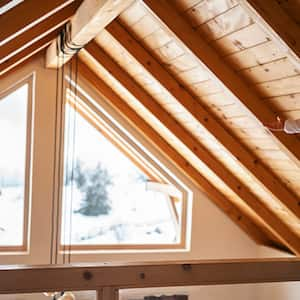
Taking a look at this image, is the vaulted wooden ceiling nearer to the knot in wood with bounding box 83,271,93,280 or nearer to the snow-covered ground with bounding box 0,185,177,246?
the snow-covered ground with bounding box 0,185,177,246

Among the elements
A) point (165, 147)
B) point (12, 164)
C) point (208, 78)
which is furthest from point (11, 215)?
point (208, 78)

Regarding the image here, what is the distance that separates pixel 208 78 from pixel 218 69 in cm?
30

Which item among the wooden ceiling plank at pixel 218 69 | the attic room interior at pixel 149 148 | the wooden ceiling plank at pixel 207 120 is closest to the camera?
the attic room interior at pixel 149 148

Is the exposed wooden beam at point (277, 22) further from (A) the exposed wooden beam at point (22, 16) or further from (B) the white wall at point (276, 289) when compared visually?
(B) the white wall at point (276, 289)

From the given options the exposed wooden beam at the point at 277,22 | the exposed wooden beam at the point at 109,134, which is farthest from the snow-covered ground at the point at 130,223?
the exposed wooden beam at the point at 277,22

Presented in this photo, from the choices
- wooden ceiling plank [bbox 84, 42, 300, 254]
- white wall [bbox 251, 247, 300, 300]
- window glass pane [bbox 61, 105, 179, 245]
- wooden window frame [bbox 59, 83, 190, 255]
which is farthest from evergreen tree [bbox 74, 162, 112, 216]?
white wall [bbox 251, 247, 300, 300]

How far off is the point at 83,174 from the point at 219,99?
1.93 meters

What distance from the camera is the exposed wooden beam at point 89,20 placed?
6.59ft

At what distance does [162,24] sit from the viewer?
2445 millimetres

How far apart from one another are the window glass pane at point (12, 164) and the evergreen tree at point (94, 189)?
22.2 inches

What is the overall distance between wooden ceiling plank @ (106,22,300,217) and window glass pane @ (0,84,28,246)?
4.55 feet

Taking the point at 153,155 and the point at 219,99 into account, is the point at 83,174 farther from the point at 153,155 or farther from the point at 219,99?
the point at 219,99

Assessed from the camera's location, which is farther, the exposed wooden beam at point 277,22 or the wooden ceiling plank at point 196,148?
the wooden ceiling plank at point 196,148

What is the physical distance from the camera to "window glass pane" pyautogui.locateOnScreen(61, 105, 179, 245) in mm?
4324
